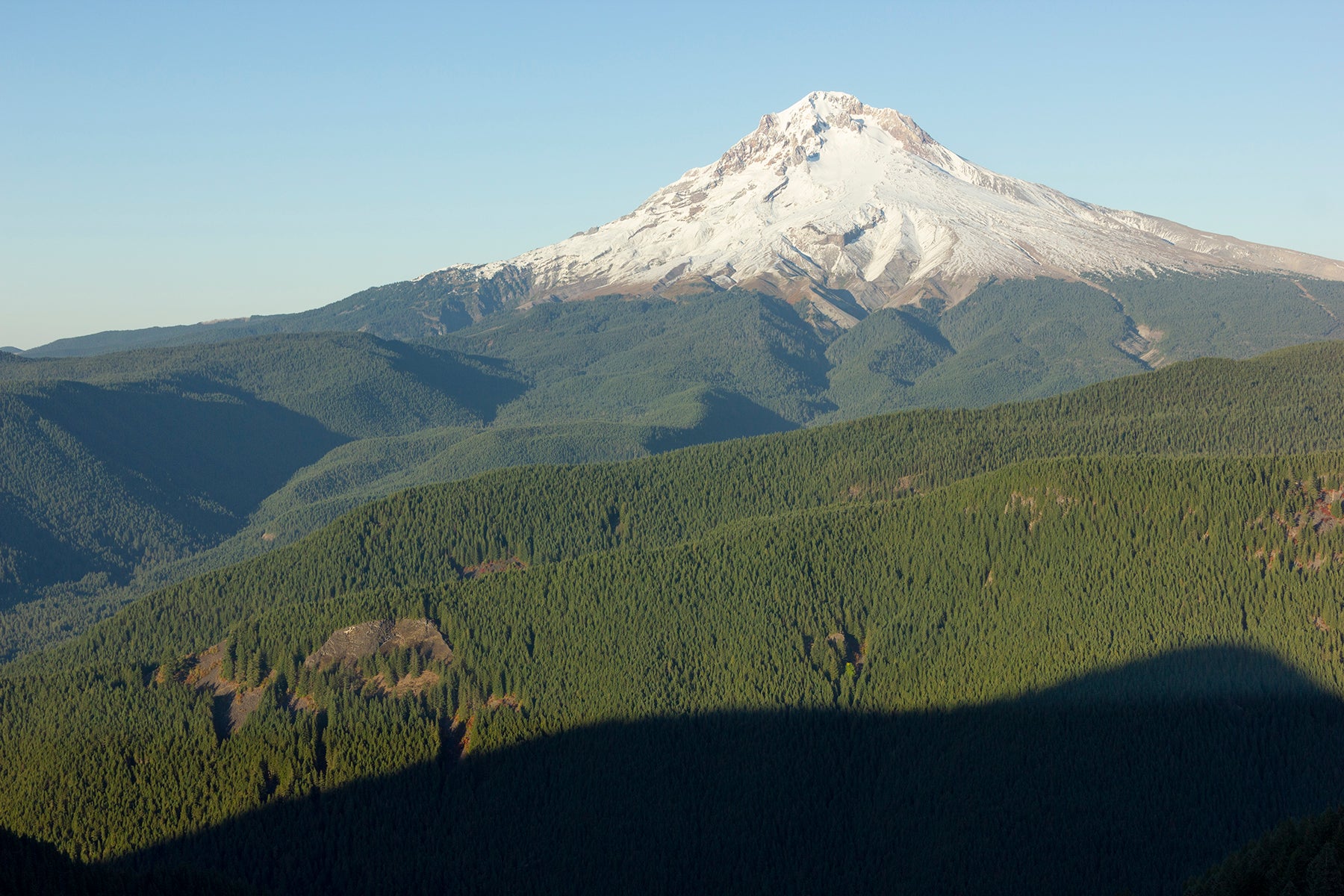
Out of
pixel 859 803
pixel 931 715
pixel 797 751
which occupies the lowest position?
pixel 859 803

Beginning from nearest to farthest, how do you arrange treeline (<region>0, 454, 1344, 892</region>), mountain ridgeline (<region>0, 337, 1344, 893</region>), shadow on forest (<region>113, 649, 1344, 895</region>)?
1. shadow on forest (<region>113, 649, 1344, 895</region>)
2. mountain ridgeline (<region>0, 337, 1344, 893</region>)
3. treeline (<region>0, 454, 1344, 892</region>)

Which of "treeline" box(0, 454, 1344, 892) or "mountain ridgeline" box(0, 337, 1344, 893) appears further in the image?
"treeline" box(0, 454, 1344, 892)

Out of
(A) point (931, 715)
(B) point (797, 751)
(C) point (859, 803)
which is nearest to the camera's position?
(C) point (859, 803)

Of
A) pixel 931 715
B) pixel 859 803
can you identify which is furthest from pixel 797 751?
pixel 931 715

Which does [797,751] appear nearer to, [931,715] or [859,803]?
[859,803]

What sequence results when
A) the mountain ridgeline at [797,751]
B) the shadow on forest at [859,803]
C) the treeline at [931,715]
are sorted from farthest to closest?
the treeline at [931,715]
the mountain ridgeline at [797,751]
the shadow on forest at [859,803]

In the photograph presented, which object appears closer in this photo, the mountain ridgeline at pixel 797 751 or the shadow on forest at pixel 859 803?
the shadow on forest at pixel 859 803

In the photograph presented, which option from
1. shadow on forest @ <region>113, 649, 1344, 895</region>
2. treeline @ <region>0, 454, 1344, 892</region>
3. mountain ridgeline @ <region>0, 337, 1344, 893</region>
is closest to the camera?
shadow on forest @ <region>113, 649, 1344, 895</region>

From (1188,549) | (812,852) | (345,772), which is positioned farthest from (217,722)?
(1188,549)

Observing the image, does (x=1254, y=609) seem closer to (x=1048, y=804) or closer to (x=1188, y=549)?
(x=1188, y=549)
